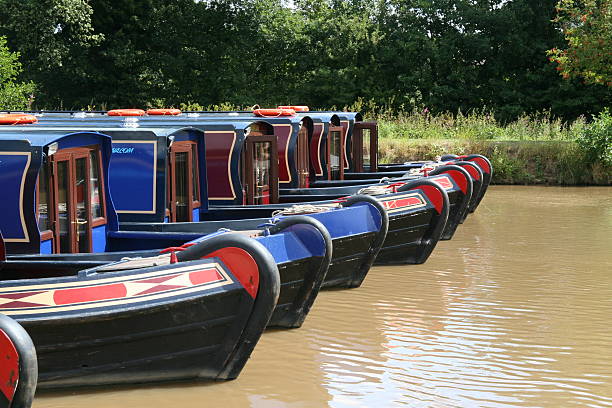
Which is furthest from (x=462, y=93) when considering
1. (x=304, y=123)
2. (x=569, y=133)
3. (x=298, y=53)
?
(x=304, y=123)

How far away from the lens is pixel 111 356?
22.0 feet

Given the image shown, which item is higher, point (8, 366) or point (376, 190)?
point (376, 190)

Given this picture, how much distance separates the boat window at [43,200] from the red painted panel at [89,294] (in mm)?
2251

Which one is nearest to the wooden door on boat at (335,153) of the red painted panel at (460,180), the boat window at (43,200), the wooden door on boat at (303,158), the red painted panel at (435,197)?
the wooden door on boat at (303,158)

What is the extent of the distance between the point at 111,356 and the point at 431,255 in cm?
744

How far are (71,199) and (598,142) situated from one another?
53.5 feet

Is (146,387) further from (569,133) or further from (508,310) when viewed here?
(569,133)

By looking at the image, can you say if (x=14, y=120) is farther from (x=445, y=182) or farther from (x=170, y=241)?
(x=445, y=182)

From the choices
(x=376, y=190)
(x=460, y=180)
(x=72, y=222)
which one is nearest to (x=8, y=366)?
(x=72, y=222)

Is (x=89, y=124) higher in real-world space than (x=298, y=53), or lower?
lower

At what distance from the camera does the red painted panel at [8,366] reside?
5.15m

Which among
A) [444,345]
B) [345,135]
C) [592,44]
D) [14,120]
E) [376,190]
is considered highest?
[592,44]

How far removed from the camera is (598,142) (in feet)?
73.1

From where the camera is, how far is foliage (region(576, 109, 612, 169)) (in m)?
22.2
